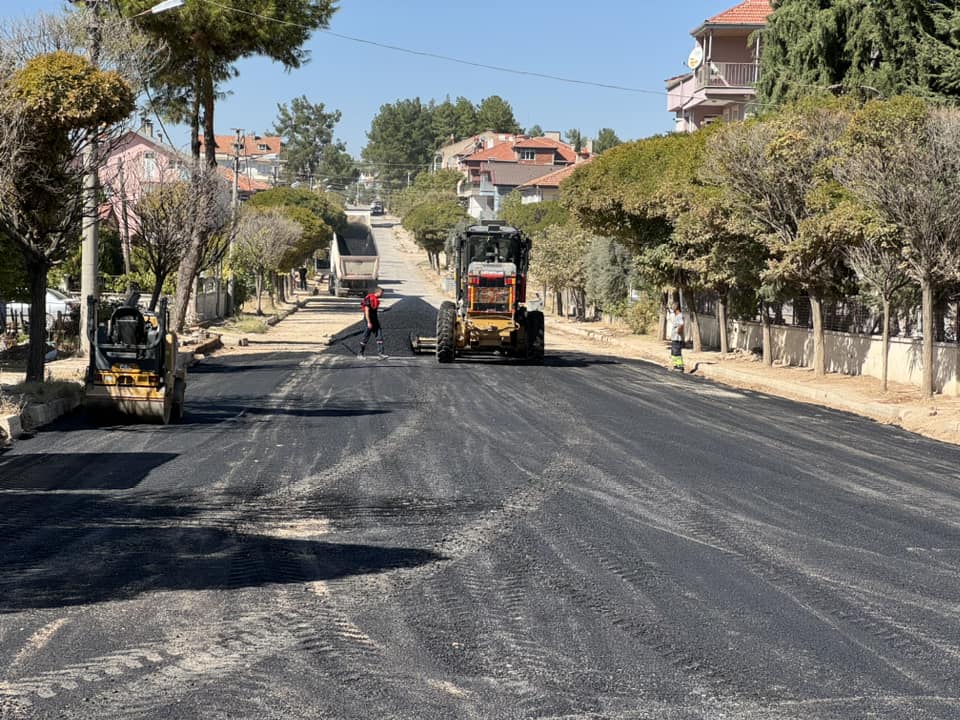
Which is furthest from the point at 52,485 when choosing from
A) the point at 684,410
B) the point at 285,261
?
the point at 285,261

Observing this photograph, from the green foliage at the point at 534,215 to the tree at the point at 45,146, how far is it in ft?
232

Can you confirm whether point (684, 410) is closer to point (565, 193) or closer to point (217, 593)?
point (217, 593)

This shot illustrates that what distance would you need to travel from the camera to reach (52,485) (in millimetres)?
12453

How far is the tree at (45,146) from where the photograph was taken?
18250 mm

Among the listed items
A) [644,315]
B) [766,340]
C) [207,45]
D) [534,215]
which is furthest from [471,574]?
[534,215]

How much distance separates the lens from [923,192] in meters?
21.1

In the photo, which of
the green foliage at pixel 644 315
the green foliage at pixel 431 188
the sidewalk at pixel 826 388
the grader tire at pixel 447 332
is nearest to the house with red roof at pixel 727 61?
the green foliage at pixel 644 315

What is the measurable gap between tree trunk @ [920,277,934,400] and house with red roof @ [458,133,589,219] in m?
108

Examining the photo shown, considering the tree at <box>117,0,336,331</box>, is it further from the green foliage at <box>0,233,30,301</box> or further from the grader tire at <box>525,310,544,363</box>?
the grader tire at <box>525,310,544,363</box>

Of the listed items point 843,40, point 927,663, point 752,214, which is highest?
point 843,40

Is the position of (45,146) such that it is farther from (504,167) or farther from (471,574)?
(504,167)

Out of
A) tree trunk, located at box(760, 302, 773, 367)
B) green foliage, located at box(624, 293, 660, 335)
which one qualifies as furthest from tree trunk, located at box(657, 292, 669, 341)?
tree trunk, located at box(760, 302, 773, 367)

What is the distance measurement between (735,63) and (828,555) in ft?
160

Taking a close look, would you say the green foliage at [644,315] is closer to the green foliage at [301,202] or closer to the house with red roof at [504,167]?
the green foliage at [301,202]
